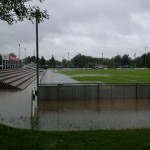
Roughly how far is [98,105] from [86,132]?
9439 mm

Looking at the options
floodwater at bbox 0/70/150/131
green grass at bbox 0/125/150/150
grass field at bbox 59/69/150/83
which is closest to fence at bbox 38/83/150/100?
floodwater at bbox 0/70/150/131

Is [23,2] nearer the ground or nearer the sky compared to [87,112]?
nearer the sky

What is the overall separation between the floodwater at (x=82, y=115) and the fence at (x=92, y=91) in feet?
2.56

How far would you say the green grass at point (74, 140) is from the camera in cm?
822

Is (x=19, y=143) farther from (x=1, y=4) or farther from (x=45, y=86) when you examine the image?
(x=45, y=86)

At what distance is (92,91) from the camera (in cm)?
2252

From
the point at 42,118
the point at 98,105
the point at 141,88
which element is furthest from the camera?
the point at 141,88

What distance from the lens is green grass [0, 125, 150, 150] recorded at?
8220mm

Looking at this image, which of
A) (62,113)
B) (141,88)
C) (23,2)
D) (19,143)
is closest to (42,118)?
(62,113)

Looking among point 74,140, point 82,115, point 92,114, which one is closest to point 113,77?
point 92,114

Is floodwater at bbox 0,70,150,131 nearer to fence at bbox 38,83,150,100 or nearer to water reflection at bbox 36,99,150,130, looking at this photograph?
water reflection at bbox 36,99,150,130

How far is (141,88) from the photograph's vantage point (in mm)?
23125

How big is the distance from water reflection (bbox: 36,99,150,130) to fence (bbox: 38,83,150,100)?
79 cm

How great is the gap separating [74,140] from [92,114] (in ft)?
23.4
